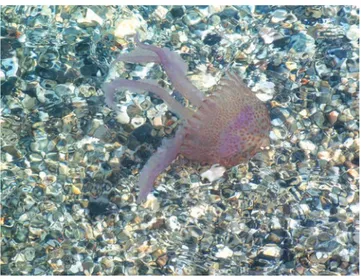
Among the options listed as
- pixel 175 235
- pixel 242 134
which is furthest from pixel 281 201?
pixel 175 235

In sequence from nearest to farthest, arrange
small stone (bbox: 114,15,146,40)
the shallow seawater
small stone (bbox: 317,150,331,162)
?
the shallow seawater < small stone (bbox: 317,150,331,162) < small stone (bbox: 114,15,146,40)

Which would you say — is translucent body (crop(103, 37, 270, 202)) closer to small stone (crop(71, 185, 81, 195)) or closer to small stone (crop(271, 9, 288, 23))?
small stone (crop(71, 185, 81, 195))

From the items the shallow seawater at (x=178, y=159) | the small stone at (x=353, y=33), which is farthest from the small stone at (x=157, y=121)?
the small stone at (x=353, y=33)

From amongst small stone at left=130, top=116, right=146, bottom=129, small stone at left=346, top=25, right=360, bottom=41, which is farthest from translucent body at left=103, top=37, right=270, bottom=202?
small stone at left=346, top=25, right=360, bottom=41

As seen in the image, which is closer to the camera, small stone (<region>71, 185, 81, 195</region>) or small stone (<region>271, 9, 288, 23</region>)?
small stone (<region>71, 185, 81, 195</region>)

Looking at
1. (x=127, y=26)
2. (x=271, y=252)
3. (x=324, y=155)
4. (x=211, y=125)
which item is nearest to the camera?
(x=211, y=125)

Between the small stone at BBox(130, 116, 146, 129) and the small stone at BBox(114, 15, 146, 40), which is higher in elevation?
the small stone at BBox(114, 15, 146, 40)

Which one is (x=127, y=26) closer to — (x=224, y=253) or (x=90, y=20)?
(x=90, y=20)

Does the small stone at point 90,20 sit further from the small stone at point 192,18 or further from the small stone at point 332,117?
the small stone at point 332,117

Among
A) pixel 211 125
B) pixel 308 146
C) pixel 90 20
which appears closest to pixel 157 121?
pixel 211 125
